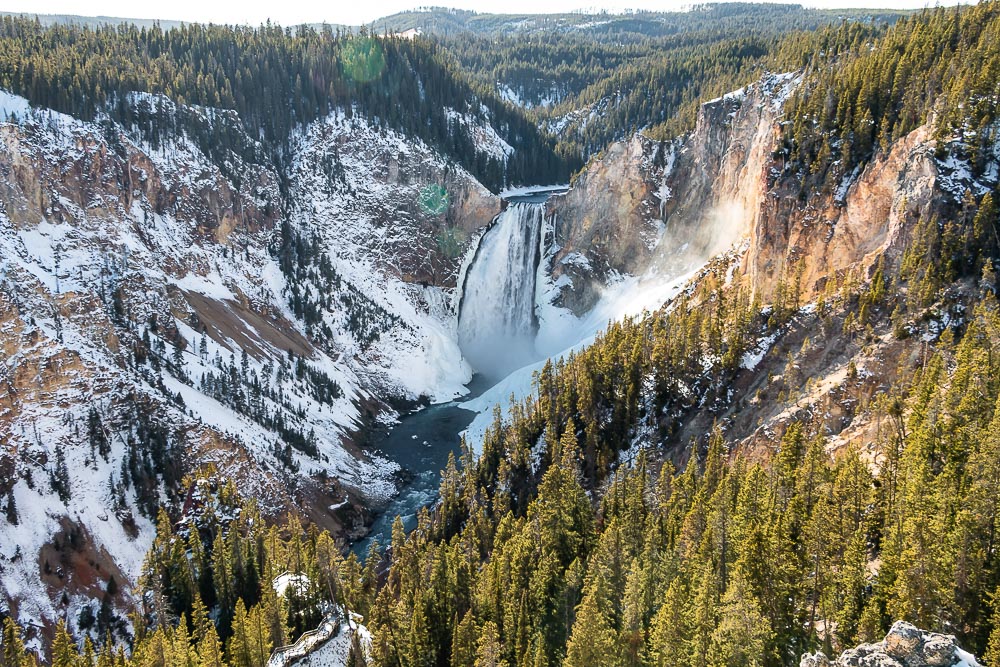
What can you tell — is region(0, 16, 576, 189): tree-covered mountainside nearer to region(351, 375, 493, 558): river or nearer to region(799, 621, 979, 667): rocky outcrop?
region(351, 375, 493, 558): river

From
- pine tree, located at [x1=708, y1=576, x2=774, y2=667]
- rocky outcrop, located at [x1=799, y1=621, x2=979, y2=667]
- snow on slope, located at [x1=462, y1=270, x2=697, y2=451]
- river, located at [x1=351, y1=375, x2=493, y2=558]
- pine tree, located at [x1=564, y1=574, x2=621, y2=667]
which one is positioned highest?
rocky outcrop, located at [x1=799, y1=621, x2=979, y2=667]

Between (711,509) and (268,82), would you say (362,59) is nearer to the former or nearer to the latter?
(268,82)

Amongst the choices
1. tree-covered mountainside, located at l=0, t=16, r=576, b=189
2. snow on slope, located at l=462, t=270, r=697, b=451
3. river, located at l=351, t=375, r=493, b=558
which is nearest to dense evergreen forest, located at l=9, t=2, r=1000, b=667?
tree-covered mountainside, located at l=0, t=16, r=576, b=189

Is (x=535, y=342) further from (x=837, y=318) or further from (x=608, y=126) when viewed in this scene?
(x=608, y=126)

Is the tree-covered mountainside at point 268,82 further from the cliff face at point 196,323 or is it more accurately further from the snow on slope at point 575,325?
the snow on slope at point 575,325

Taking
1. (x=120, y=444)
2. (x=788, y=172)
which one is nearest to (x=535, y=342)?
(x=788, y=172)
